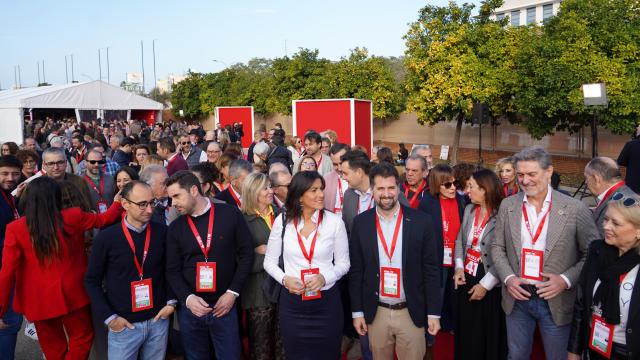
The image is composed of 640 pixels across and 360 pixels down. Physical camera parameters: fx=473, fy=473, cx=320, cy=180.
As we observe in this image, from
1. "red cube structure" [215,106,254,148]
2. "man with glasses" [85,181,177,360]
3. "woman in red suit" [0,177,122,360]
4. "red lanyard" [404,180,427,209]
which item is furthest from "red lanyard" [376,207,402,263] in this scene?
"red cube structure" [215,106,254,148]

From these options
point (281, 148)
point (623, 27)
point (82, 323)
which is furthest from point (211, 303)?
point (623, 27)

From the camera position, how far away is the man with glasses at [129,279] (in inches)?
122

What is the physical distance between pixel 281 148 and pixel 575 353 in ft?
18.5

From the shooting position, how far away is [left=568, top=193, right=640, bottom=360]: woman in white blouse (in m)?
2.54

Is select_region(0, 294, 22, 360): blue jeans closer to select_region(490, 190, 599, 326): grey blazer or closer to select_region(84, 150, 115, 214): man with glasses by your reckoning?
select_region(84, 150, 115, 214): man with glasses

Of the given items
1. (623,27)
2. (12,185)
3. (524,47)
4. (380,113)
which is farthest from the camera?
(380,113)

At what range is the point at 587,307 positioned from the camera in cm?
276

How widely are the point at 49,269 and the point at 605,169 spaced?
165 inches

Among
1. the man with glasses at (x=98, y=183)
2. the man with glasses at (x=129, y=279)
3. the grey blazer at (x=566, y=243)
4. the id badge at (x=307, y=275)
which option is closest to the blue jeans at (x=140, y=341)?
the man with glasses at (x=129, y=279)

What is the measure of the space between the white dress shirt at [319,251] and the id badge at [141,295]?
0.82 m

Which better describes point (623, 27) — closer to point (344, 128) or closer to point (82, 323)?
point (344, 128)

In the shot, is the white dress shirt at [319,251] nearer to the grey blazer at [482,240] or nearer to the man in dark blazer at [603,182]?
the grey blazer at [482,240]

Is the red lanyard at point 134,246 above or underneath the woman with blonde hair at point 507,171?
underneath

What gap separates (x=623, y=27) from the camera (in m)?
13.0
